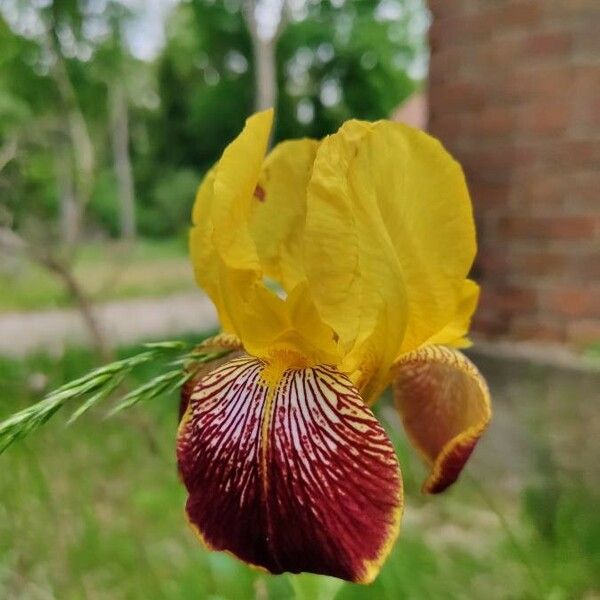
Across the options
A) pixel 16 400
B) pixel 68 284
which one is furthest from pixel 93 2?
pixel 16 400

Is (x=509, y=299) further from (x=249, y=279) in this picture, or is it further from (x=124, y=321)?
(x=124, y=321)

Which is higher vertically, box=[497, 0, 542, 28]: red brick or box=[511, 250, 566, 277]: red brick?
box=[497, 0, 542, 28]: red brick

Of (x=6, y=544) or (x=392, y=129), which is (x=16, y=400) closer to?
(x=6, y=544)

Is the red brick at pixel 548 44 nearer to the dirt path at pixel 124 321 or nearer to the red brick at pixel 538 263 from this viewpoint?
the red brick at pixel 538 263

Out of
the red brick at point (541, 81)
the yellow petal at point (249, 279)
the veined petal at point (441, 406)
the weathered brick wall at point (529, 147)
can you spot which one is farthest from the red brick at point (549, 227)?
the yellow petal at point (249, 279)

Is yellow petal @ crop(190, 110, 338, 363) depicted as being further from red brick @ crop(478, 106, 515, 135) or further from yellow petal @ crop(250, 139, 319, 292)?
red brick @ crop(478, 106, 515, 135)

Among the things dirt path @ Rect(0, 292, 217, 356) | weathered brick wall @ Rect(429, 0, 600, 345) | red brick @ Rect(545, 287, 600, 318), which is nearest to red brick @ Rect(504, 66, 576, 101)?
weathered brick wall @ Rect(429, 0, 600, 345)
